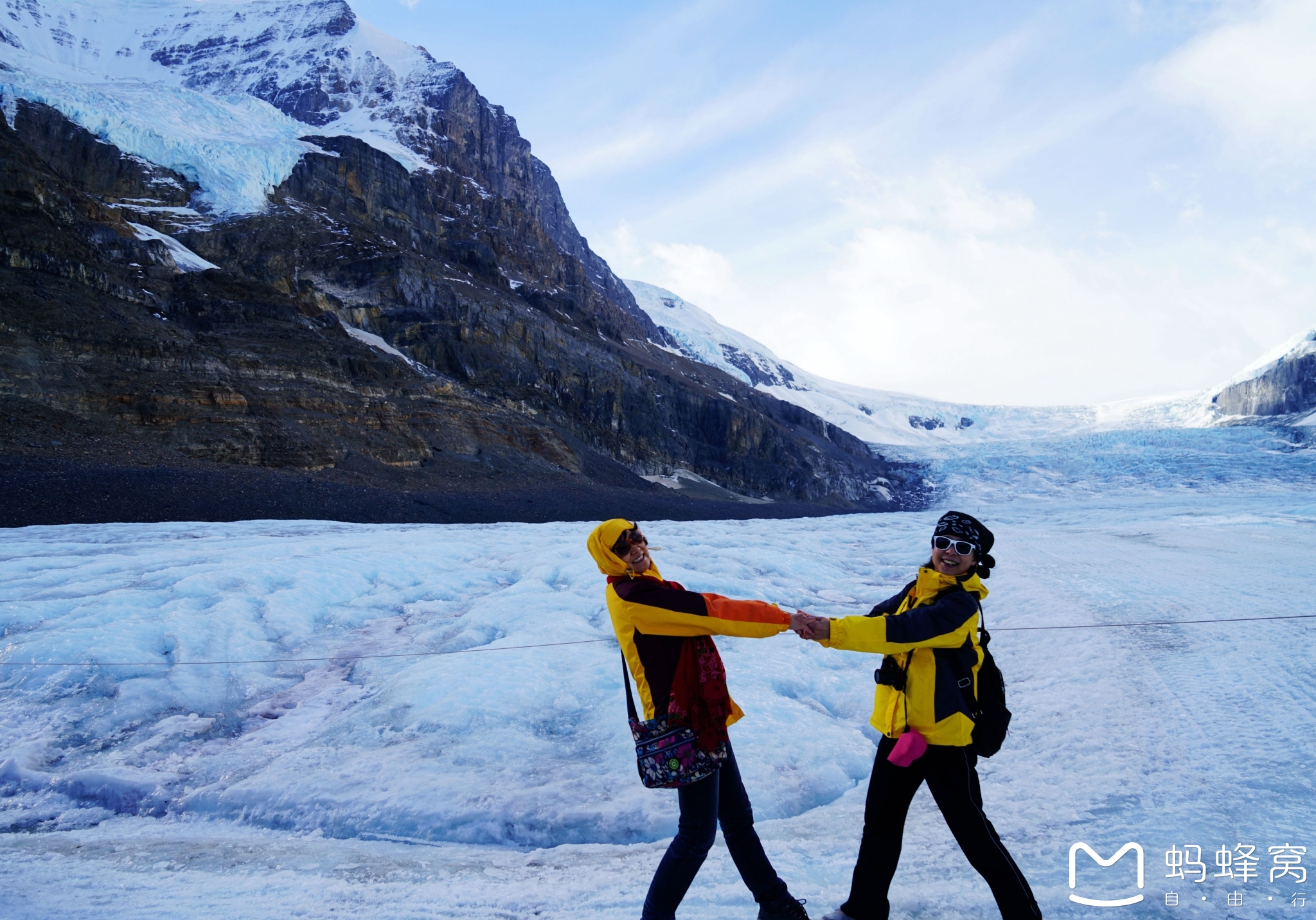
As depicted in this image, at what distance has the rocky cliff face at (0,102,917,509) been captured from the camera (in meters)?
23.0

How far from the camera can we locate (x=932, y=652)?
247cm

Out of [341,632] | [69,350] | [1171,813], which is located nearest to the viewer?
[1171,813]

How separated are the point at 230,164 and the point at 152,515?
37734 mm

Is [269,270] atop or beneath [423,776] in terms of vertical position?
atop

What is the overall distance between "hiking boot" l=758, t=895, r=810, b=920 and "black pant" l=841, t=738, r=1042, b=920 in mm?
A: 190

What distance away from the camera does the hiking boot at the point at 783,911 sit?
2617 mm

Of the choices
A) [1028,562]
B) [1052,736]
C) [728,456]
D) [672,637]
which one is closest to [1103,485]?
[728,456]

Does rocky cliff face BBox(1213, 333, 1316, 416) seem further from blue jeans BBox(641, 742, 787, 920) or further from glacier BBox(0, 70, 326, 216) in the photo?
blue jeans BBox(641, 742, 787, 920)

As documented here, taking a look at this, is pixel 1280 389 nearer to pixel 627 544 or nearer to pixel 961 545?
pixel 961 545

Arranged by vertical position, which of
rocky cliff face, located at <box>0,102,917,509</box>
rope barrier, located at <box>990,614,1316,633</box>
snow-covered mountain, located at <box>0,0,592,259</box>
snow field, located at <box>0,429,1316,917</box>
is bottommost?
snow field, located at <box>0,429,1316,917</box>

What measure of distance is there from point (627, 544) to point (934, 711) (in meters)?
1.24

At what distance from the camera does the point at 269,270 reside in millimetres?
38438

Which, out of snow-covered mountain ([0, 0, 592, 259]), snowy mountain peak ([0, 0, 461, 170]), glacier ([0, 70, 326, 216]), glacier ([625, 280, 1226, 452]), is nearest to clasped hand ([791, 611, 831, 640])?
glacier ([0, 70, 326, 216])

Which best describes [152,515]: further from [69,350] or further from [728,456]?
[728,456]
